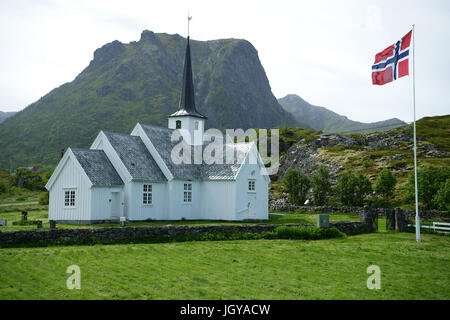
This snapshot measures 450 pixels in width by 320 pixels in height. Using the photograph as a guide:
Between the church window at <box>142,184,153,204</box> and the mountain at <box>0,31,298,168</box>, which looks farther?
the mountain at <box>0,31,298,168</box>

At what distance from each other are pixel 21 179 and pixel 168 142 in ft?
146

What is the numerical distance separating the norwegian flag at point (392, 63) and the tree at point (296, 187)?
78.8 ft

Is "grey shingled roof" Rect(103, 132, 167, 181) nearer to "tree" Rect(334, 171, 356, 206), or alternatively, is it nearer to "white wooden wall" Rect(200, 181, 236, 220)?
"white wooden wall" Rect(200, 181, 236, 220)

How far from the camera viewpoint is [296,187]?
46125 mm

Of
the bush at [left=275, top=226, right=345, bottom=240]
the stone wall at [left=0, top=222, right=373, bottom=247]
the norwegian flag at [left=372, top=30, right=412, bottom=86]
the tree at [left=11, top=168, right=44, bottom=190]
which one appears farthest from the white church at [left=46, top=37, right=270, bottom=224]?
the tree at [left=11, top=168, right=44, bottom=190]

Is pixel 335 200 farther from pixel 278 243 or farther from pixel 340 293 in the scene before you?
pixel 340 293

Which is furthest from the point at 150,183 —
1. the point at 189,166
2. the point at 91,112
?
the point at 91,112

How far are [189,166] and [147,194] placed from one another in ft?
16.4

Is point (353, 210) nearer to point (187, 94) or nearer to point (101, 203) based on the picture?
point (187, 94)

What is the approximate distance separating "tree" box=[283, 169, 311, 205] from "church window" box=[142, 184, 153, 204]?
64.1 feet

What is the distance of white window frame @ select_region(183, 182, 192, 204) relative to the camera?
3362 centimetres

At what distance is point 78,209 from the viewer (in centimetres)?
2856
